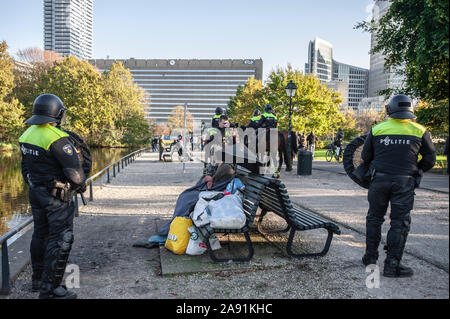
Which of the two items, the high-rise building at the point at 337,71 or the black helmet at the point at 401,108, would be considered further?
the high-rise building at the point at 337,71

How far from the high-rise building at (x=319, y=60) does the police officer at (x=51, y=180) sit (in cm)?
17456

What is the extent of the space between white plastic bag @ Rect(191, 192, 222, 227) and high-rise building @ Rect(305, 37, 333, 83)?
173113mm

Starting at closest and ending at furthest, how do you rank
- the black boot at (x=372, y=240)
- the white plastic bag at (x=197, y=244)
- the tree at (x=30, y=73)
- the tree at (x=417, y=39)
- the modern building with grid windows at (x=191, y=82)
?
the black boot at (x=372, y=240) → the white plastic bag at (x=197, y=244) → the tree at (x=417, y=39) → the tree at (x=30, y=73) → the modern building with grid windows at (x=191, y=82)

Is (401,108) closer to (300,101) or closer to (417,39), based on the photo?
(417,39)

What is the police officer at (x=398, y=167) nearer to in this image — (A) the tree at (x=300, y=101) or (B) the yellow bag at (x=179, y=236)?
(B) the yellow bag at (x=179, y=236)

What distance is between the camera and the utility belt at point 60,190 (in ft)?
11.7

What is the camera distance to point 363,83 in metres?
169

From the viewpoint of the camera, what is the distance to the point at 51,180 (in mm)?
3604

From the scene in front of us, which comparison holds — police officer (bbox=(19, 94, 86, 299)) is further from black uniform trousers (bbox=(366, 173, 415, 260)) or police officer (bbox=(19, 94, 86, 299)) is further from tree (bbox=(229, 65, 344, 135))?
tree (bbox=(229, 65, 344, 135))

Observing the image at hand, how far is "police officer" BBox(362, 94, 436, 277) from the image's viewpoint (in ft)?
12.8

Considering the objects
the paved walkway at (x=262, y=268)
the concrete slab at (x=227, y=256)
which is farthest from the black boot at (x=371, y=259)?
the concrete slab at (x=227, y=256)

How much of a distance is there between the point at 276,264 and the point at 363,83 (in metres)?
181

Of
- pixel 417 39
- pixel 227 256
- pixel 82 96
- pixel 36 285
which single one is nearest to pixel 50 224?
pixel 36 285

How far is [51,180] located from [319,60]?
595 ft
